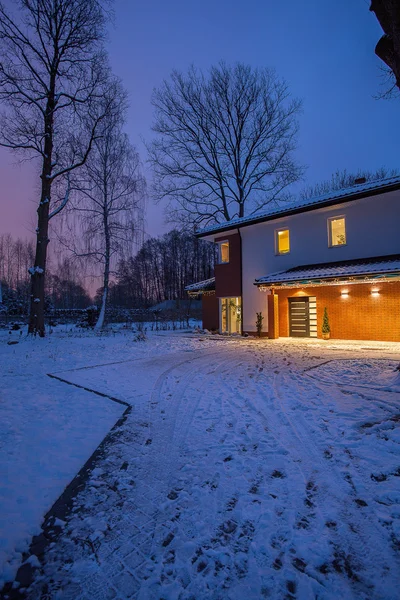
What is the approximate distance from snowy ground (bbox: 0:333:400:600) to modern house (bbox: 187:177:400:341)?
779 cm

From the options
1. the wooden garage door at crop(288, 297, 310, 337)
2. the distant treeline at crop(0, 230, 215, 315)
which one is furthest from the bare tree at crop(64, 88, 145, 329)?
the distant treeline at crop(0, 230, 215, 315)

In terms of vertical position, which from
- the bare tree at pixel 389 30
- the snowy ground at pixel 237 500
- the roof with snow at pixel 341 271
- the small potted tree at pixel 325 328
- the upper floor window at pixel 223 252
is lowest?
the snowy ground at pixel 237 500

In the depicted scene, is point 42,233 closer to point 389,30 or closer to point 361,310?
point 389,30

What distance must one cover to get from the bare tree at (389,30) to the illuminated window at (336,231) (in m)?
8.22

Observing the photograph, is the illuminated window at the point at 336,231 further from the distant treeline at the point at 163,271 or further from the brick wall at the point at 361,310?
the distant treeline at the point at 163,271

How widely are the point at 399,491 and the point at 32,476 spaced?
324 centimetres

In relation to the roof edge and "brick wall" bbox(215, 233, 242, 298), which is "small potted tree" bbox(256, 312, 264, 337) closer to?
"brick wall" bbox(215, 233, 242, 298)

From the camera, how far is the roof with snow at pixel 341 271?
33.3ft

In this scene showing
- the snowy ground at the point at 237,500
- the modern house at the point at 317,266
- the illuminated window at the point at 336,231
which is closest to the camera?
the snowy ground at the point at 237,500

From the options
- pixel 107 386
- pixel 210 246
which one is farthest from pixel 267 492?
pixel 210 246

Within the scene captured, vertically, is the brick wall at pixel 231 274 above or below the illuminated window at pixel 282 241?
below

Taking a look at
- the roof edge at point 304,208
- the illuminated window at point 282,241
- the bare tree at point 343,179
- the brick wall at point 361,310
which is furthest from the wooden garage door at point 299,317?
the bare tree at point 343,179

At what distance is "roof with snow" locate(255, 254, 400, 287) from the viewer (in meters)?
10.2

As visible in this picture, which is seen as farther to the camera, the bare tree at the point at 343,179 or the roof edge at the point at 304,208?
the bare tree at the point at 343,179
